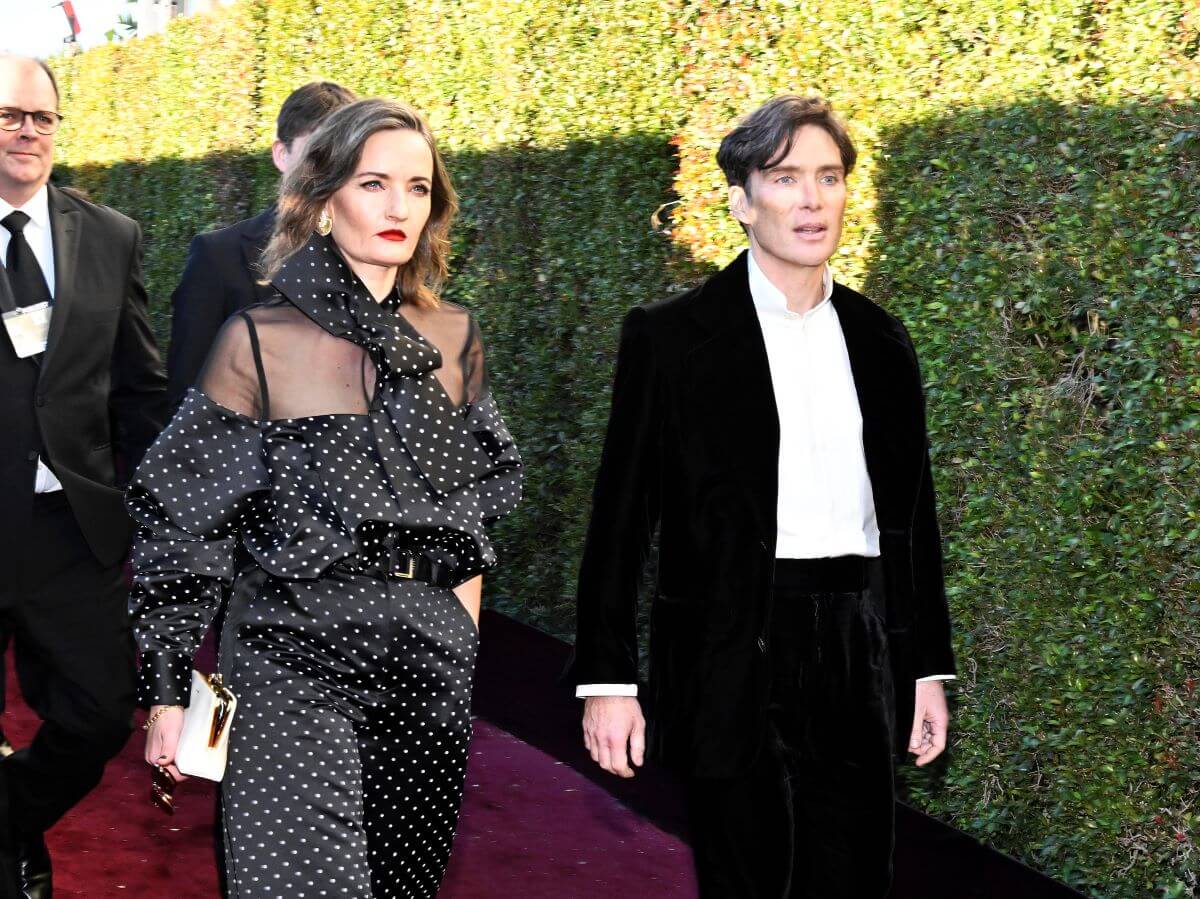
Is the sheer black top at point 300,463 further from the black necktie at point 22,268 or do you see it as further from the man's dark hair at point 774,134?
the black necktie at point 22,268

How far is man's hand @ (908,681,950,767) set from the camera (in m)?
Answer: 3.62

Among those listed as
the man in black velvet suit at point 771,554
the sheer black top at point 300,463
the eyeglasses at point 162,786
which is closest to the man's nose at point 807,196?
the man in black velvet suit at point 771,554

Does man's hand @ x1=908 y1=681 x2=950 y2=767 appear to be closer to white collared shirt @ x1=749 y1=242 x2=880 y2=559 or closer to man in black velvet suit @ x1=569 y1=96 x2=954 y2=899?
man in black velvet suit @ x1=569 y1=96 x2=954 y2=899

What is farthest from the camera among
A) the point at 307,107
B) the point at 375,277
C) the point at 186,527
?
the point at 307,107

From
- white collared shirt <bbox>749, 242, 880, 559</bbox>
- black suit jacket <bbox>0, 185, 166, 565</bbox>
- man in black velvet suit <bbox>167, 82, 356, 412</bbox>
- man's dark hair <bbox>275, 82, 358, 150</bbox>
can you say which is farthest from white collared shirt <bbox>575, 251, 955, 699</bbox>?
man's dark hair <bbox>275, 82, 358, 150</bbox>

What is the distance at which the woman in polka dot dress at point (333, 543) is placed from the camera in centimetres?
319

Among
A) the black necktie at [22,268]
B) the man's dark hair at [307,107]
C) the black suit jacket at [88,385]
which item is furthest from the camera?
the man's dark hair at [307,107]

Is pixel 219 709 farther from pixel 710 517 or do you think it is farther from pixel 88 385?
pixel 88 385

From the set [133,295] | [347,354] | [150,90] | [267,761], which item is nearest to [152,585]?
[267,761]

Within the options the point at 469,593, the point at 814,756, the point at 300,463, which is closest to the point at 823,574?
the point at 814,756

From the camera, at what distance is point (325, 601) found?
3.28 meters

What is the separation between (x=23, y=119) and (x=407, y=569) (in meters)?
2.18

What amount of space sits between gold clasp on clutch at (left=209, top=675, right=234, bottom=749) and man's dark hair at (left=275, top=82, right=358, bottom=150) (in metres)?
2.42

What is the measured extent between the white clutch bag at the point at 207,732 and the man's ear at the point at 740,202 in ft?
4.88
